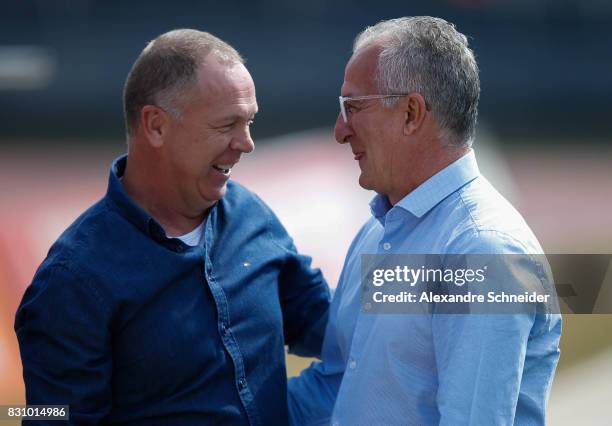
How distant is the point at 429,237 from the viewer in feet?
7.37

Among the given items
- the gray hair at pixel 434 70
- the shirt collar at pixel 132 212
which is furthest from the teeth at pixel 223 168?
the gray hair at pixel 434 70

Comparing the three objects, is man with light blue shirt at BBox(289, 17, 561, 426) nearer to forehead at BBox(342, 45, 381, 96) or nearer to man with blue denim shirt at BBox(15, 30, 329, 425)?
forehead at BBox(342, 45, 381, 96)

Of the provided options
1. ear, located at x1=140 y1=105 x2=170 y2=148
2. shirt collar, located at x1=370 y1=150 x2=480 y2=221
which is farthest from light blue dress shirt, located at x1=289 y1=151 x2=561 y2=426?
ear, located at x1=140 y1=105 x2=170 y2=148

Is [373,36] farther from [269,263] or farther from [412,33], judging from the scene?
[269,263]

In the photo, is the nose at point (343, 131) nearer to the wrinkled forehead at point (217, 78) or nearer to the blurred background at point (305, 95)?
the wrinkled forehead at point (217, 78)

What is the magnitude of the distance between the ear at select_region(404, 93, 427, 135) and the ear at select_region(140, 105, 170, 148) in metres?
0.69

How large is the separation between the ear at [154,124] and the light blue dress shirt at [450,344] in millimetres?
661

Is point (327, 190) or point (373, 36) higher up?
point (327, 190)

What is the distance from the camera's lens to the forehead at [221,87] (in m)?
2.46

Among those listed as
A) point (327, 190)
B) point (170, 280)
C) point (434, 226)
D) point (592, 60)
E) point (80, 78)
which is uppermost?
point (592, 60)

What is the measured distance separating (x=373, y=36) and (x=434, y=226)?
1.83 ft

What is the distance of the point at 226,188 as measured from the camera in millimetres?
2766

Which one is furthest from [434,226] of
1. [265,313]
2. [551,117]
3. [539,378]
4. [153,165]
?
[551,117]

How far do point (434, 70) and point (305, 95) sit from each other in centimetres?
917
